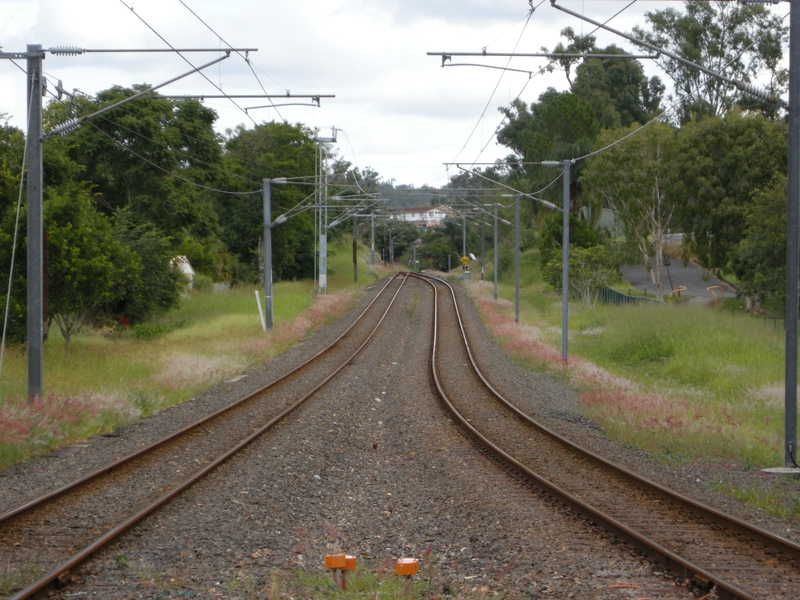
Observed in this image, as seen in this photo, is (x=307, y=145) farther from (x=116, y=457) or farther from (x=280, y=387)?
(x=116, y=457)

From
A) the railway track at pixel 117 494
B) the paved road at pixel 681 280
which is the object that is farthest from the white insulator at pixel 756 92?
the paved road at pixel 681 280

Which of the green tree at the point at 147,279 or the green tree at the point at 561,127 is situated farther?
the green tree at the point at 561,127

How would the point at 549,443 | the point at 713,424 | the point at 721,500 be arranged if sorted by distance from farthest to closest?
the point at 713,424 → the point at 549,443 → the point at 721,500

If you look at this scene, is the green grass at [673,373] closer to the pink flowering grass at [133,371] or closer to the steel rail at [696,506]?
the steel rail at [696,506]

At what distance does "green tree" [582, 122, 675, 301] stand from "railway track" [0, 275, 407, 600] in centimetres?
3186

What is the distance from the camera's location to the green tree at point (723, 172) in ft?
119

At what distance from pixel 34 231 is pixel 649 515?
11.8 metres

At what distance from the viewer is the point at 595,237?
54000 millimetres

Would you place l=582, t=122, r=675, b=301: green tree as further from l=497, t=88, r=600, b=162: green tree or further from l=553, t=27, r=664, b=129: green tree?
l=553, t=27, r=664, b=129: green tree

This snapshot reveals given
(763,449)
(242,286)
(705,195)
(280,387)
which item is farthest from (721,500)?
(242,286)

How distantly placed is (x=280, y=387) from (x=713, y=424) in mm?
10174

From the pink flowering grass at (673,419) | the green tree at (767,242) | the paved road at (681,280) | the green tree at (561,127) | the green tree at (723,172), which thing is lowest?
the pink flowering grass at (673,419)

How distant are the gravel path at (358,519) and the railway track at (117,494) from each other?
8.9 inches

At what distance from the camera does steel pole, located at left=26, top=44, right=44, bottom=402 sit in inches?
567
